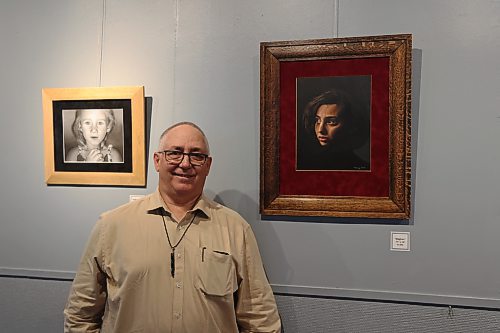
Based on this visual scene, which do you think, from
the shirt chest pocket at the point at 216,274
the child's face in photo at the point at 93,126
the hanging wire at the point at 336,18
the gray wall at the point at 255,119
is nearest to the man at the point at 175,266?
the shirt chest pocket at the point at 216,274

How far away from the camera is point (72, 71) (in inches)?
92.0

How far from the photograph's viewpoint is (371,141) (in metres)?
2.04

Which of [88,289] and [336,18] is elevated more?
[336,18]

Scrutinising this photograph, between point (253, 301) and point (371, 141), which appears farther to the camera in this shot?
point (371, 141)

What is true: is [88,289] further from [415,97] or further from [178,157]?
[415,97]

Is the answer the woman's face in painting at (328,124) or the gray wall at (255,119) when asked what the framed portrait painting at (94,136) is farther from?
the woman's face in painting at (328,124)

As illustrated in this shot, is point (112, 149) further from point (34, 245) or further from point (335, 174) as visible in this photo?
point (335, 174)

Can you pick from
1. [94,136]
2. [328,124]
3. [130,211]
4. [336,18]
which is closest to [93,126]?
[94,136]

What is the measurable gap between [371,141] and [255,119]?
0.52 m

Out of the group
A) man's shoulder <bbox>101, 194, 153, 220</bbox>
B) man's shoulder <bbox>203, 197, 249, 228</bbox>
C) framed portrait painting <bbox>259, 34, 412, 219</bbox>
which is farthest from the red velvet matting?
man's shoulder <bbox>101, 194, 153, 220</bbox>

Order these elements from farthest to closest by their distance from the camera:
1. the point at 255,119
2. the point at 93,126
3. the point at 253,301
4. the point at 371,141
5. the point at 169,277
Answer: the point at 93,126 → the point at 255,119 → the point at 371,141 → the point at 253,301 → the point at 169,277

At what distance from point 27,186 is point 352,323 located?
66.2 inches

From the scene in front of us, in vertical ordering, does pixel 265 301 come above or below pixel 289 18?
below

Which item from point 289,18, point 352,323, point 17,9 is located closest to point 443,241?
point 352,323
